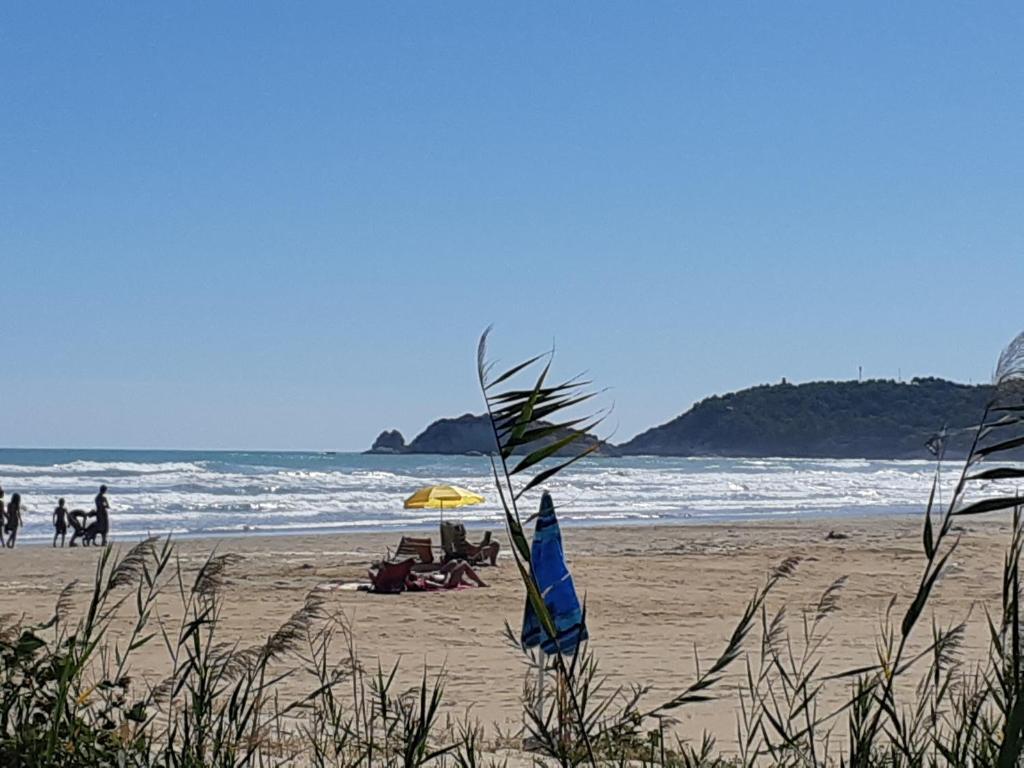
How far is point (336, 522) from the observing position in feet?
102

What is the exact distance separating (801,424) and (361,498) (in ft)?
216

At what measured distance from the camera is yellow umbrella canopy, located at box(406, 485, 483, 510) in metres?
19.7

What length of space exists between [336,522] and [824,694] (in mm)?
23472

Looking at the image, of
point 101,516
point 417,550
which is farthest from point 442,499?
point 101,516

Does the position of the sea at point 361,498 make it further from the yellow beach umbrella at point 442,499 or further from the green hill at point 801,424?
the green hill at point 801,424

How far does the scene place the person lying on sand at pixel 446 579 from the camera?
15.7 metres

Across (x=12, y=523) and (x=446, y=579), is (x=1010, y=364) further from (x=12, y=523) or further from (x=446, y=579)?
(x=12, y=523)

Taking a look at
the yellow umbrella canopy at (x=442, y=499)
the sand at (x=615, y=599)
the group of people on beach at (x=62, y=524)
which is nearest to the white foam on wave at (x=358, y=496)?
the group of people on beach at (x=62, y=524)

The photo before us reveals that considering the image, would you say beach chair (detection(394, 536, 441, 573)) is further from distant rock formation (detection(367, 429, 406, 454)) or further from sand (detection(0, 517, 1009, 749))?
distant rock formation (detection(367, 429, 406, 454))

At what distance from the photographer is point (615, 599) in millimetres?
15398

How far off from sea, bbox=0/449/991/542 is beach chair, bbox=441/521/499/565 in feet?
28.7

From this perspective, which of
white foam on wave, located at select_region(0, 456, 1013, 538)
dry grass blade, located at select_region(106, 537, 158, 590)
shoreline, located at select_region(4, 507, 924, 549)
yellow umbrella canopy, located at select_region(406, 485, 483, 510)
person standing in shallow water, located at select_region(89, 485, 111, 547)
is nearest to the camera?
dry grass blade, located at select_region(106, 537, 158, 590)

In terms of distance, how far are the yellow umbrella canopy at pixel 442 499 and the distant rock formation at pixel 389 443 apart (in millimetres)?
88347

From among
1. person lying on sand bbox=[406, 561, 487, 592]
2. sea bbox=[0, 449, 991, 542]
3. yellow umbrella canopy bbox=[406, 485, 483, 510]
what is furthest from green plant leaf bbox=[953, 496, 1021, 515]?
sea bbox=[0, 449, 991, 542]
